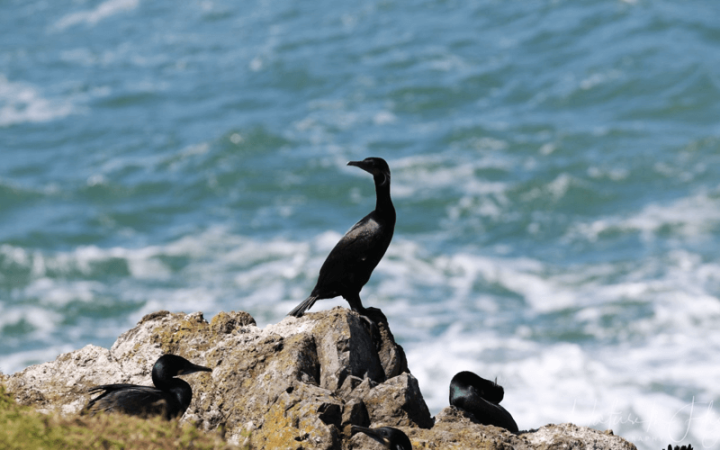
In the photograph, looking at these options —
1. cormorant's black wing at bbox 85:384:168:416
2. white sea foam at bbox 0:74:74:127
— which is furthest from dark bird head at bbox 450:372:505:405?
white sea foam at bbox 0:74:74:127

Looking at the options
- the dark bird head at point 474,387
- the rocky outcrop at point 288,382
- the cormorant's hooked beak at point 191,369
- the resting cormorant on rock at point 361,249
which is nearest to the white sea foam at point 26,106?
the resting cormorant on rock at point 361,249

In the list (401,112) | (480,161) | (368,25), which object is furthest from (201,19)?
(480,161)

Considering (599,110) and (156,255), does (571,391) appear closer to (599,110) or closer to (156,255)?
(156,255)

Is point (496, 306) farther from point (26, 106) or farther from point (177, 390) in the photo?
point (26, 106)

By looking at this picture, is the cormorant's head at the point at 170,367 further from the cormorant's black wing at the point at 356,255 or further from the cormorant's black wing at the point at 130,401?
the cormorant's black wing at the point at 356,255

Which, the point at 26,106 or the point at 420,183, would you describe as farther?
the point at 26,106

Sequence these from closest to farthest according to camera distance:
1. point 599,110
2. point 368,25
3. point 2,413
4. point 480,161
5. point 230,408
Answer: point 2,413, point 230,408, point 480,161, point 599,110, point 368,25

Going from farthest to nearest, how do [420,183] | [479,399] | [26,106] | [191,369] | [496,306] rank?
[26,106] → [420,183] → [496,306] → [479,399] → [191,369]

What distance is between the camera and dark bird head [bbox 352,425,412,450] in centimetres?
506

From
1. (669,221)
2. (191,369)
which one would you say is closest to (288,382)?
(191,369)

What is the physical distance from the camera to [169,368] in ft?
18.5

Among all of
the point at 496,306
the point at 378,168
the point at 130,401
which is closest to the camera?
the point at 130,401

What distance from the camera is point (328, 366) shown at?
6.04 meters

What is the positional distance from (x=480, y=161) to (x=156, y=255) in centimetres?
964
